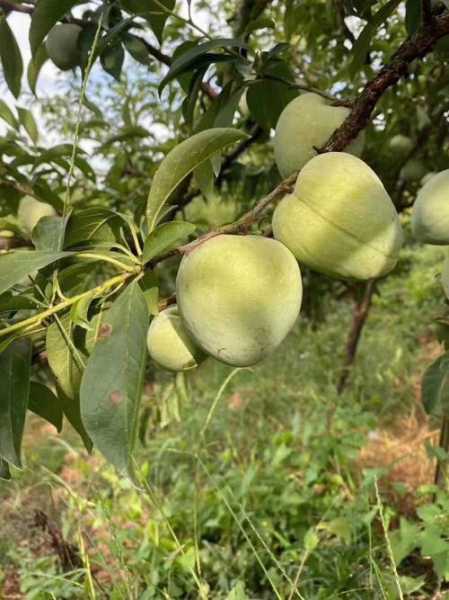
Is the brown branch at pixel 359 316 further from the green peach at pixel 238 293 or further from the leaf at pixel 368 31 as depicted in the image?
the green peach at pixel 238 293

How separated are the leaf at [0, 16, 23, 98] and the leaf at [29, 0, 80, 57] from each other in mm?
313

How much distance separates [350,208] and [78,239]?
1.11 ft

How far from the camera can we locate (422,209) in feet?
2.43

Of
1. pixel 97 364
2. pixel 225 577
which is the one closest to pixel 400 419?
pixel 225 577

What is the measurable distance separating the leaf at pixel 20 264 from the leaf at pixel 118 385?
0.08 meters

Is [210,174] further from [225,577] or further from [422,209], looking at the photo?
[225,577]

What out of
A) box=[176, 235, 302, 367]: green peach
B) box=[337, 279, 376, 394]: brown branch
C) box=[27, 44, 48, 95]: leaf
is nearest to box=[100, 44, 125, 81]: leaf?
box=[27, 44, 48, 95]: leaf

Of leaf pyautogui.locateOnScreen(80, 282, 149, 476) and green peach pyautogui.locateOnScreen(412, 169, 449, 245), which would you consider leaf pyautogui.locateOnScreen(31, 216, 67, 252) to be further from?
green peach pyautogui.locateOnScreen(412, 169, 449, 245)

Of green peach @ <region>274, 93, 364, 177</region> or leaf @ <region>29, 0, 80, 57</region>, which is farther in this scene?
leaf @ <region>29, 0, 80, 57</region>

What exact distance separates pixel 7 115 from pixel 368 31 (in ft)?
3.06

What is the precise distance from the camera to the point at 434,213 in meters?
0.72

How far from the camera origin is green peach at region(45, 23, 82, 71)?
3.96ft

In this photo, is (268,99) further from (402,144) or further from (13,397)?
(13,397)

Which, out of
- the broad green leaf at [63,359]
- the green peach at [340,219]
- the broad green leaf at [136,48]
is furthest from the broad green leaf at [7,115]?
the green peach at [340,219]
